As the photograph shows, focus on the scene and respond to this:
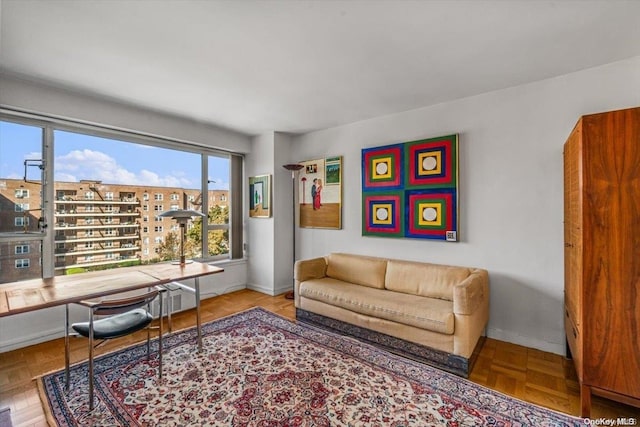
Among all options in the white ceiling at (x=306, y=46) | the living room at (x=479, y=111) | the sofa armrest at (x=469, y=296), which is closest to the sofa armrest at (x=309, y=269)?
the living room at (x=479, y=111)

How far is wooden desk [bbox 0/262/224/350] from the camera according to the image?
67.3 inches

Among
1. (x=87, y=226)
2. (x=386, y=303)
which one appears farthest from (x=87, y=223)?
(x=386, y=303)

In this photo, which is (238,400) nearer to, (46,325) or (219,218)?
(46,325)

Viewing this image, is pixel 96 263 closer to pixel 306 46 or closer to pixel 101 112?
pixel 101 112

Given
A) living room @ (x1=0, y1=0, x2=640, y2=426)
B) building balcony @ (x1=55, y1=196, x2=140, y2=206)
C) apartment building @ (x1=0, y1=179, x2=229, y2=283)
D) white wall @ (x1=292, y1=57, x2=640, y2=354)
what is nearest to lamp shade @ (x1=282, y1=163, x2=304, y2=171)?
living room @ (x1=0, y1=0, x2=640, y2=426)

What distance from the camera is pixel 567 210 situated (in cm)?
225

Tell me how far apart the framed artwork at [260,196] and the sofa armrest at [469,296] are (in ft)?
9.10

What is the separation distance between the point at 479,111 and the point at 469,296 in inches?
72.5

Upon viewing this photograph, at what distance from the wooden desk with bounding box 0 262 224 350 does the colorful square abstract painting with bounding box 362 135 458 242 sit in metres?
2.01

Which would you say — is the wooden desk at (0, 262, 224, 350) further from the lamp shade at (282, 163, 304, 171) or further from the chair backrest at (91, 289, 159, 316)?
the lamp shade at (282, 163, 304, 171)

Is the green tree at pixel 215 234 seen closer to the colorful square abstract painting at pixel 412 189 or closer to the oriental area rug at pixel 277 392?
the oriental area rug at pixel 277 392

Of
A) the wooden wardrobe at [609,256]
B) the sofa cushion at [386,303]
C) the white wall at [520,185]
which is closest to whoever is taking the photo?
the wooden wardrobe at [609,256]

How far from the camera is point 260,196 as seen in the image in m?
4.39

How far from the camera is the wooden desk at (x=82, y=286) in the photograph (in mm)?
1709
